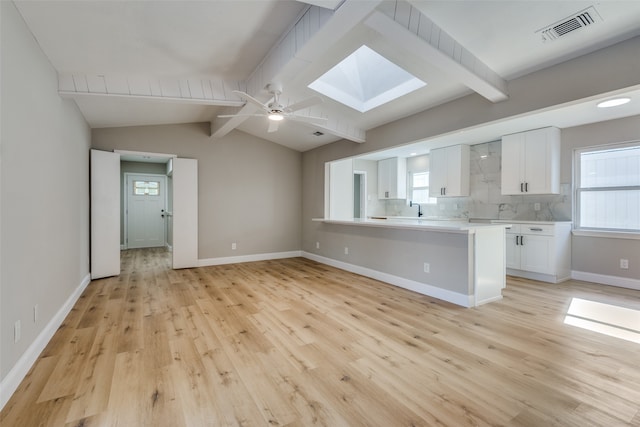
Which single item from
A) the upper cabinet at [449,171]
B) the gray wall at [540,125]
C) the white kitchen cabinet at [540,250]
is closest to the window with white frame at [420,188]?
the upper cabinet at [449,171]

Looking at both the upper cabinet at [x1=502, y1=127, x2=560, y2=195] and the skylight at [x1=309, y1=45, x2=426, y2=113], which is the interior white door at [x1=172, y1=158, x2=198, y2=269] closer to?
the skylight at [x1=309, y1=45, x2=426, y2=113]

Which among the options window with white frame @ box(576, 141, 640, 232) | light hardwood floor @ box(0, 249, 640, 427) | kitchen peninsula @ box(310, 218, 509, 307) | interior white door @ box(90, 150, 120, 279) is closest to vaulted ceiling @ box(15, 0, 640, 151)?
window with white frame @ box(576, 141, 640, 232)

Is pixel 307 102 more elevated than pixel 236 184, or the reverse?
pixel 307 102

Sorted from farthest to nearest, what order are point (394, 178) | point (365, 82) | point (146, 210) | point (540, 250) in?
point (146, 210)
point (394, 178)
point (540, 250)
point (365, 82)

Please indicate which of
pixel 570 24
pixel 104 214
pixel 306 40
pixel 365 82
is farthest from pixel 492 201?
pixel 104 214

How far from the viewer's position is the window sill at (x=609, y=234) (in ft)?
13.4

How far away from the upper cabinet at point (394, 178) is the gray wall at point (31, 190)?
616cm

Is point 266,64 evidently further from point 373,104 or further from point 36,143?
point 36,143

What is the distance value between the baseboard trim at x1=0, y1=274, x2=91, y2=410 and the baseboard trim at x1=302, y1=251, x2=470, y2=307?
383cm

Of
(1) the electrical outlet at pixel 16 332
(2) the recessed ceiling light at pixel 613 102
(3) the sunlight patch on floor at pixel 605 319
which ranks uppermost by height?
(2) the recessed ceiling light at pixel 613 102

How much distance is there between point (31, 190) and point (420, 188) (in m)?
6.78

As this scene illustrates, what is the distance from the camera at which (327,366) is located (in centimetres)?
208

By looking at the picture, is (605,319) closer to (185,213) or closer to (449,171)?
(449,171)

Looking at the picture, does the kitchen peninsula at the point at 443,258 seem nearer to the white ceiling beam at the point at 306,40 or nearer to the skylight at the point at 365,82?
the skylight at the point at 365,82
